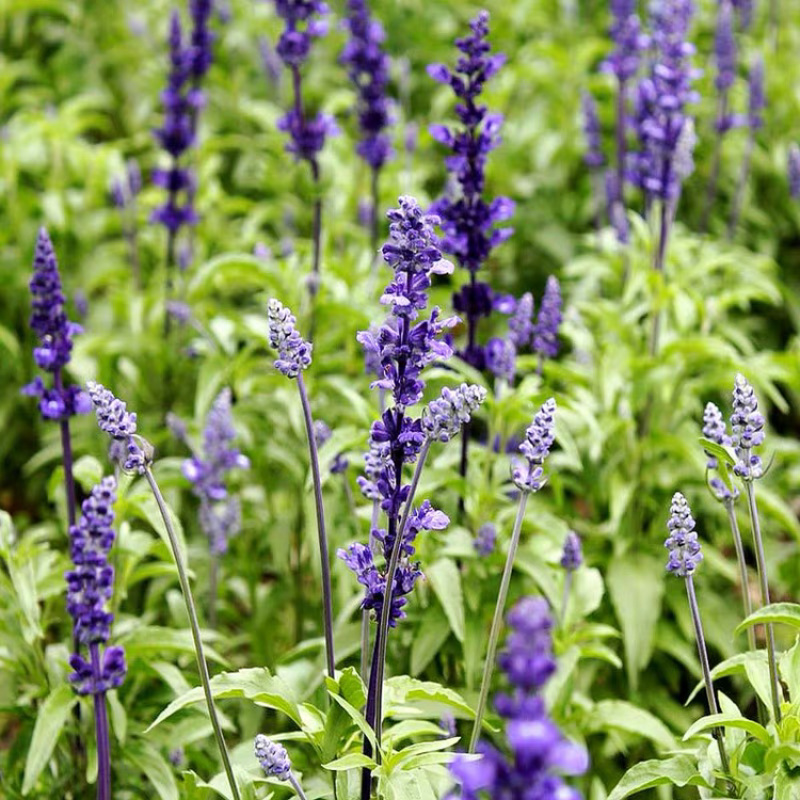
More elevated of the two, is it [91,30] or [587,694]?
[91,30]

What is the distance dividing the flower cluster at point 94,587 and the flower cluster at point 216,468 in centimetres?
150

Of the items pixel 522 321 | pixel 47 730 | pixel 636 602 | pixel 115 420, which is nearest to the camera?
pixel 115 420

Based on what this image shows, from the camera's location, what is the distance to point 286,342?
2629mm

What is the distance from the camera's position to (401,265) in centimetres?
256

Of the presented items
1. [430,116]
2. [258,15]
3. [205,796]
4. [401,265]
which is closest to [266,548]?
[205,796]

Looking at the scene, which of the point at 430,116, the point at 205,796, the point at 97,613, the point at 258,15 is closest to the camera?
the point at 97,613

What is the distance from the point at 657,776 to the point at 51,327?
2.23 metres

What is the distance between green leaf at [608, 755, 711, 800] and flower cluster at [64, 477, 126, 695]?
4.17 feet

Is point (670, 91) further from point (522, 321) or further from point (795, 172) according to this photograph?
point (522, 321)

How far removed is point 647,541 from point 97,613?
9.70ft

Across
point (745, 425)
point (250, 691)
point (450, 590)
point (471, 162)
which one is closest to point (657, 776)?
point (745, 425)

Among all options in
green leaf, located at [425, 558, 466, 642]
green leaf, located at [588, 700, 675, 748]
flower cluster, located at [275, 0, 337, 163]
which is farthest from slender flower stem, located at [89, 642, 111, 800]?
flower cluster, located at [275, 0, 337, 163]

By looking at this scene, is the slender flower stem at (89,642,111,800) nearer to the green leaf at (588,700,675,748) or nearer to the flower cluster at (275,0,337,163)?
the green leaf at (588,700,675,748)

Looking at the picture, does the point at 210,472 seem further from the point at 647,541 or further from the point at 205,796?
the point at 647,541
